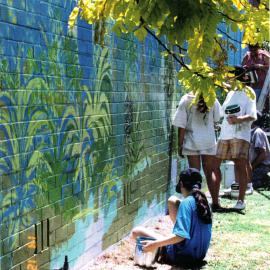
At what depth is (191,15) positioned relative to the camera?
2.71m

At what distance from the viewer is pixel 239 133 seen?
25.8ft

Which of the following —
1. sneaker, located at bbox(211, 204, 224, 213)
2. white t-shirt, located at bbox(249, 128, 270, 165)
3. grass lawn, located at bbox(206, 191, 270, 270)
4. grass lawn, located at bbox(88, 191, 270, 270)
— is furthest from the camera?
white t-shirt, located at bbox(249, 128, 270, 165)

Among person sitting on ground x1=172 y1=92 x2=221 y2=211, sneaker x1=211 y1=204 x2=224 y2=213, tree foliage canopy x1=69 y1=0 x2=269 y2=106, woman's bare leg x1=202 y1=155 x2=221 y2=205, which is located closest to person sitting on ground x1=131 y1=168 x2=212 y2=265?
→ tree foliage canopy x1=69 y1=0 x2=269 y2=106

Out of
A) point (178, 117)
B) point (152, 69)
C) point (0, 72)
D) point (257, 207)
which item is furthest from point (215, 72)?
point (257, 207)

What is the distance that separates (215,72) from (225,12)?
0.59 m

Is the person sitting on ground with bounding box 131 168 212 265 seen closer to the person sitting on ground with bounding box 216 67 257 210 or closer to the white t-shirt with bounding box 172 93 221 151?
the white t-shirt with bounding box 172 93 221 151

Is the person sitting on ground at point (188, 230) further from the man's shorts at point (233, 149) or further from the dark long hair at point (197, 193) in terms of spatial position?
the man's shorts at point (233, 149)

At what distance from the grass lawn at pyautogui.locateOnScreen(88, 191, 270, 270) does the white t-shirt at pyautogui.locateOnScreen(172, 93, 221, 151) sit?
36.8 inches

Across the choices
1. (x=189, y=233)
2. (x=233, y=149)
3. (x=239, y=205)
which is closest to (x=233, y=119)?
(x=233, y=149)

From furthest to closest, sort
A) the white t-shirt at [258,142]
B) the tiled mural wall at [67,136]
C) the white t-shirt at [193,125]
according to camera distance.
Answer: the white t-shirt at [258,142], the white t-shirt at [193,125], the tiled mural wall at [67,136]

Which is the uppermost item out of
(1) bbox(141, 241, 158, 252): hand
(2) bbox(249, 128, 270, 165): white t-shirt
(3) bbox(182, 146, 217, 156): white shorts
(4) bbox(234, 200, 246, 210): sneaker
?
(3) bbox(182, 146, 217, 156): white shorts

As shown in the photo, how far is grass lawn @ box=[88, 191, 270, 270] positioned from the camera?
5355 mm

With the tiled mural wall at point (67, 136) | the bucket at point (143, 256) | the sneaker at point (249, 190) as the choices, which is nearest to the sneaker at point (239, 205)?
the sneaker at point (249, 190)

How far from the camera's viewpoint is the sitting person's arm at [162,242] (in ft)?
16.4
